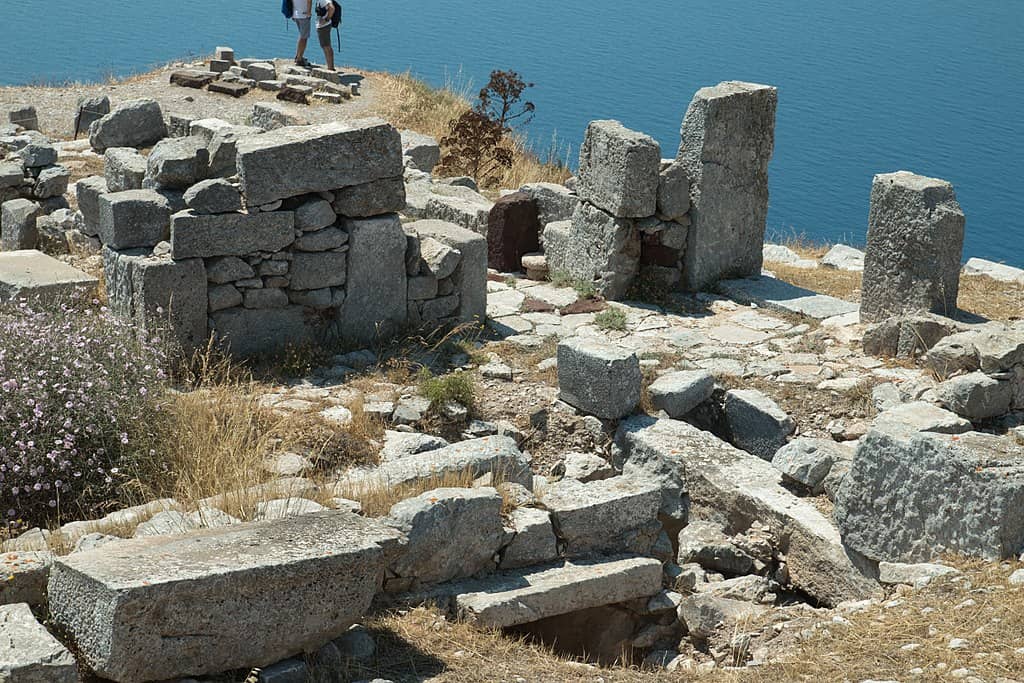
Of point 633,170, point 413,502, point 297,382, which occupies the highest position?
point 633,170

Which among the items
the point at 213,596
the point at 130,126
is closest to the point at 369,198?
the point at 213,596

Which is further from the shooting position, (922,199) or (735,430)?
(922,199)

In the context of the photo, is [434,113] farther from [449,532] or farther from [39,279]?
[449,532]

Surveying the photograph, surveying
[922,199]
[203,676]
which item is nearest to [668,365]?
[922,199]

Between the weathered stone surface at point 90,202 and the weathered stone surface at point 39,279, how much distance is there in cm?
129

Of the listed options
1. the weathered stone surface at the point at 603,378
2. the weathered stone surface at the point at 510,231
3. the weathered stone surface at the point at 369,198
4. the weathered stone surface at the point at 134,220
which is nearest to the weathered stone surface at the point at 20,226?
the weathered stone surface at the point at 134,220

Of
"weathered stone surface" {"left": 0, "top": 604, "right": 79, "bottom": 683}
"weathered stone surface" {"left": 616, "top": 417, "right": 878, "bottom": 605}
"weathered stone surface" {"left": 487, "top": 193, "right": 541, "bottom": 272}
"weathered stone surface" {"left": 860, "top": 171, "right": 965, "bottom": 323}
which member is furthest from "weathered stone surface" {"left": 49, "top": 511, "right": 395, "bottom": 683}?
"weathered stone surface" {"left": 487, "top": 193, "right": 541, "bottom": 272}

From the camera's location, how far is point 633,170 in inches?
430

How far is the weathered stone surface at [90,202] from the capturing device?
36.9 ft

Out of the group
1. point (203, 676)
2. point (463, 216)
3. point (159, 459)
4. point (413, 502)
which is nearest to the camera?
point (203, 676)

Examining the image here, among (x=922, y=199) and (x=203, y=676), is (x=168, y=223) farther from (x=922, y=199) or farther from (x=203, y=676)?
(x=922, y=199)

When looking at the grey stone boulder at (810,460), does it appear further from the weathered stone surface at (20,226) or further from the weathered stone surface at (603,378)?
the weathered stone surface at (20,226)

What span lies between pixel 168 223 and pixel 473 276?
8.46 ft

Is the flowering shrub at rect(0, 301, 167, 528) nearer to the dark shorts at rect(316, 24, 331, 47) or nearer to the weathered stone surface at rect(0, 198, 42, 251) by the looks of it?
the weathered stone surface at rect(0, 198, 42, 251)
